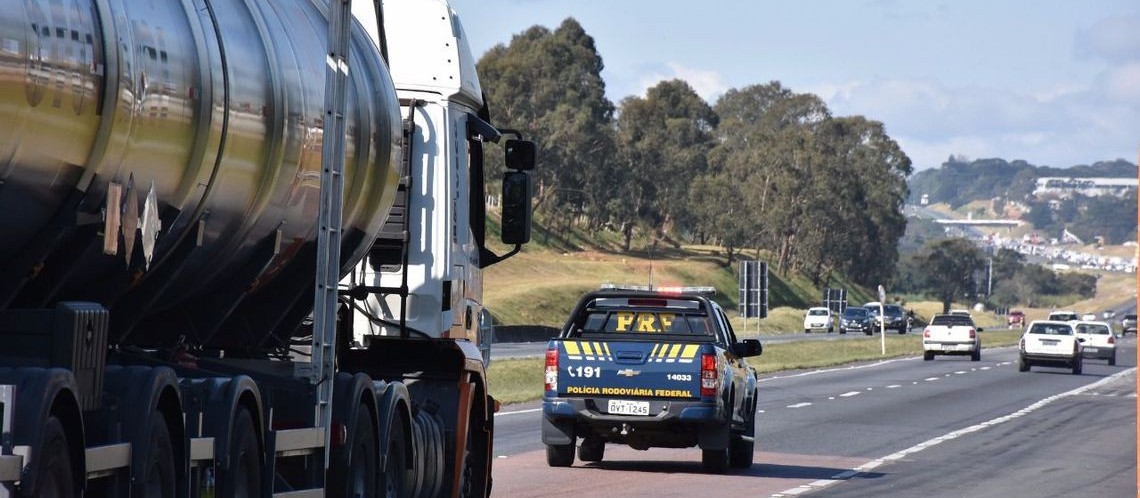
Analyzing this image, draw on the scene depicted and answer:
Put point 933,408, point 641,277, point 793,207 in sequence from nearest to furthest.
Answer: point 933,408 → point 641,277 → point 793,207

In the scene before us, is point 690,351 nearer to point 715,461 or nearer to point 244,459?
point 715,461

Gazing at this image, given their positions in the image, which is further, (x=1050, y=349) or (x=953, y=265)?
(x=953, y=265)

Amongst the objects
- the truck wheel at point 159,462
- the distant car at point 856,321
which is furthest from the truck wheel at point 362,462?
the distant car at point 856,321

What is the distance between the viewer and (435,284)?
37.7 feet

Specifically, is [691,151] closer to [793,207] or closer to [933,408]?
[793,207]

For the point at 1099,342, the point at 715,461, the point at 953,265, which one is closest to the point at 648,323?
the point at 715,461

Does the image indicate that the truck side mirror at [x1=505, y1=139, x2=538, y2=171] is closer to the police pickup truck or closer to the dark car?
the police pickup truck

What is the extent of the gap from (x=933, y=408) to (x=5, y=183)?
26.8 meters

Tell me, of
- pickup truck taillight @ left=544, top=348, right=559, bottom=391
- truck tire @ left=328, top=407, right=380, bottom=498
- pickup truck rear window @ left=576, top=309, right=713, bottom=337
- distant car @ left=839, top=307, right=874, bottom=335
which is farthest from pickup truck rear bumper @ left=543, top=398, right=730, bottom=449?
distant car @ left=839, top=307, right=874, bottom=335

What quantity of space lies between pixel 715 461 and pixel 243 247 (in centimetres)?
980

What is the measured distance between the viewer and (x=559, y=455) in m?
18.1

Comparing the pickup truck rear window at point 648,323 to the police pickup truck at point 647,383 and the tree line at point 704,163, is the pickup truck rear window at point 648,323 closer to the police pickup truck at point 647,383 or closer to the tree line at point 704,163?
the police pickup truck at point 647,383

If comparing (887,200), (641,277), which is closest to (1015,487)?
(641,277)

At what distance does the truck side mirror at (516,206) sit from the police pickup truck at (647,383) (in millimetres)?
5077
